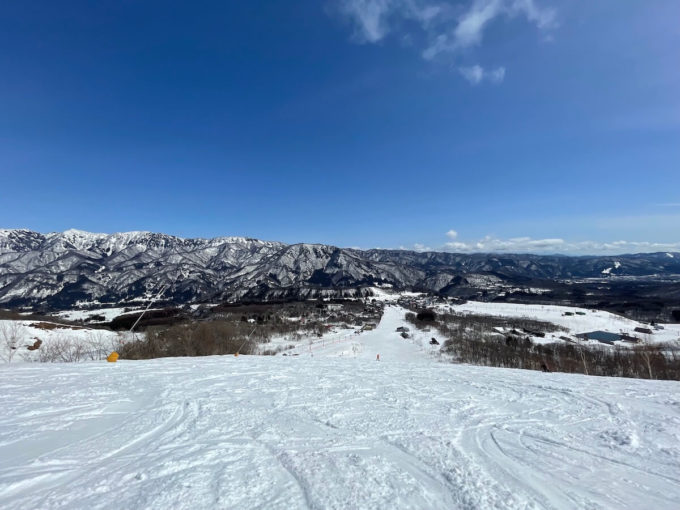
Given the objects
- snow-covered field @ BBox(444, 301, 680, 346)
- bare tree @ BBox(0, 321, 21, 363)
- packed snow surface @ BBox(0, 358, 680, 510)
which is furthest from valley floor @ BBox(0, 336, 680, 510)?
snow-covered field @ BBox(444, 301, 680, 346)

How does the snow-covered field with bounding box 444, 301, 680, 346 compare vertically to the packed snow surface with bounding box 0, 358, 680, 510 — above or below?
below

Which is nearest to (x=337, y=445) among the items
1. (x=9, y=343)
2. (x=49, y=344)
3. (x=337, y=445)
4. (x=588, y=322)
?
(x=337, y=445)

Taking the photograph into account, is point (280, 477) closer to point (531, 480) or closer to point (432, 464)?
point (432, 464)

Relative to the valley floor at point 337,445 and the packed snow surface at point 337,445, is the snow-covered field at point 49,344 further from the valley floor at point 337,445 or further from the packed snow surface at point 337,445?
the packed snow surface at point 337,445

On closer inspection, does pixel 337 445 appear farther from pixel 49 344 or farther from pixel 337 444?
pixel 49 344

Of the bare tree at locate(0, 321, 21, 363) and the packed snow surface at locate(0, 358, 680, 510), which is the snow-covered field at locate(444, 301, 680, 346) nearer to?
the packed snow surface at locate(0, 358, 680, 510)

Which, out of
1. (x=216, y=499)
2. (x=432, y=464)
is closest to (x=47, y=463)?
(x=216, y=499)
